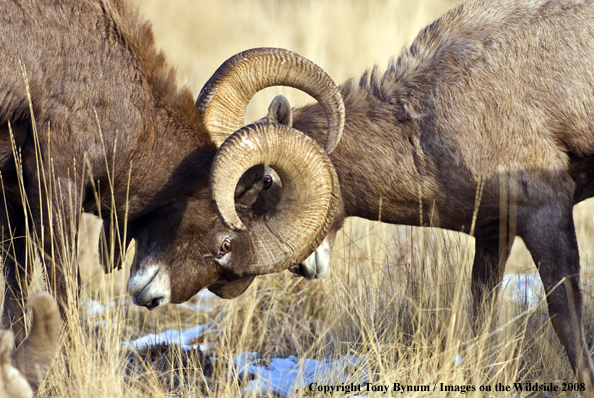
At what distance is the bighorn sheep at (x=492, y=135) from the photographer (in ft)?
14.6

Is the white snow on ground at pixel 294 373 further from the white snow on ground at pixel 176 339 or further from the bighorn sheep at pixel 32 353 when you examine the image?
the bighorn sheep at pixel 32 353

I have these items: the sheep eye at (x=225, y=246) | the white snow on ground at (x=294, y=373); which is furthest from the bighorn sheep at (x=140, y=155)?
the white snow on ground at (x=294, y=373)

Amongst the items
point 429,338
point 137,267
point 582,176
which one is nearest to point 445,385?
point 429,338

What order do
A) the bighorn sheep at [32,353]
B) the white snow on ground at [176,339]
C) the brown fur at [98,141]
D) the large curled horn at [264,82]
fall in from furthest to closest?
the white snow on ground at [176,339], the large curled horn at [264,82], the brown fur at [98,141], the bighorn sheep at [32,353]

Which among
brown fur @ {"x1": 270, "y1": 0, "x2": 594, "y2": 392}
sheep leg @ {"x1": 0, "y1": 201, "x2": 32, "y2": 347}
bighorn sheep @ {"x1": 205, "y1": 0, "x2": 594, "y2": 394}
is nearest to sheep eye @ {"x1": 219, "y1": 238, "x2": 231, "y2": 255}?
bighorn sheep @ {"x1": 205, "y1": 0, "x2": 594, "y2": 394}

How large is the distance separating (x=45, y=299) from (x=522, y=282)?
14.6 feet

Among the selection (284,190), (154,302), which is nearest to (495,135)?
(284,190)

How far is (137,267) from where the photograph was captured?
4738 millimetres

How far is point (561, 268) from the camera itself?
173 inches

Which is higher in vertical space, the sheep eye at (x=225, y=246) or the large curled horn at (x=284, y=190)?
the large curled horn at (x=284, y=190)

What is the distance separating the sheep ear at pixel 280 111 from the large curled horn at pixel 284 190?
29 centimetres

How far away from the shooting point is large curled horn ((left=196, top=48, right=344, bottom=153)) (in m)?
4.58

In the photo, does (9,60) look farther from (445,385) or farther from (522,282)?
(522,282)

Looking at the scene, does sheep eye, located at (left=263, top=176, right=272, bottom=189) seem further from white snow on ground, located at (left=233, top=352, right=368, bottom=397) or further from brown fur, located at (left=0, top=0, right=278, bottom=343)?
white snow on ground, located at (left=233, top=352, right=368, bottom=397)
